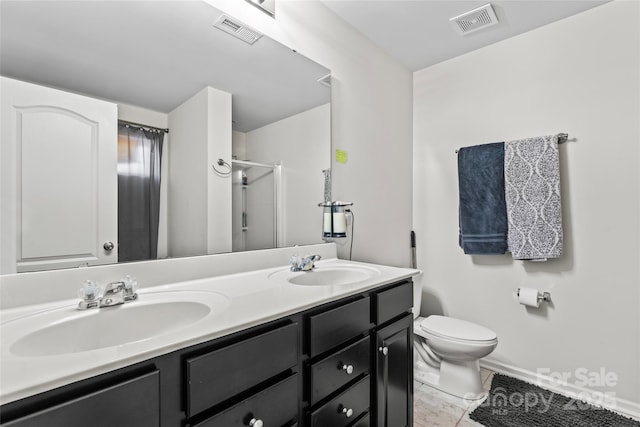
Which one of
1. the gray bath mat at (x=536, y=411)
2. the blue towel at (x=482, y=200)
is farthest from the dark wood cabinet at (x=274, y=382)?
the blue towel at (x=482, y=200)

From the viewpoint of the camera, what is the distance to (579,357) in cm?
181

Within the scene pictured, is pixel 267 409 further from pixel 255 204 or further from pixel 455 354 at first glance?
pixel 455 354

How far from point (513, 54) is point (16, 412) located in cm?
278

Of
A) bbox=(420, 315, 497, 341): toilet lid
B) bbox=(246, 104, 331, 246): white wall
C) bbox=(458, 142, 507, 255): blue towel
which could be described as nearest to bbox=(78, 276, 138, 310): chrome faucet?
bbox=(246, 104, 331, 246): white wall

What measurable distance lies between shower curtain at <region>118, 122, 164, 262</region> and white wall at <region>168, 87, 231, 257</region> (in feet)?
0.18

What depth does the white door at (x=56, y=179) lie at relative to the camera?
85cm

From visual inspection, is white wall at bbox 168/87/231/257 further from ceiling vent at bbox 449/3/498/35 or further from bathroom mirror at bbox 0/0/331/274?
ceiling vent at bbox 449/3/498/35

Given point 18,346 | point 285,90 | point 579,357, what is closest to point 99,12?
point 285,90

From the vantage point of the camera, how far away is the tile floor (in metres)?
1.60

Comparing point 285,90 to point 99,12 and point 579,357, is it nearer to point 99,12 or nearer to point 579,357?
point 99,12

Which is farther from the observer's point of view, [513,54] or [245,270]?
[513,54]

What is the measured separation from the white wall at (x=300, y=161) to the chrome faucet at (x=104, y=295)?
792 mm

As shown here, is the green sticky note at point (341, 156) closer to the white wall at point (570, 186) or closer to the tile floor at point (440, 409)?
the white wall at point (570, 186)

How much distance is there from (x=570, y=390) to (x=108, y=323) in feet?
8.07
